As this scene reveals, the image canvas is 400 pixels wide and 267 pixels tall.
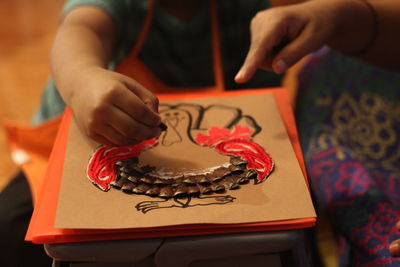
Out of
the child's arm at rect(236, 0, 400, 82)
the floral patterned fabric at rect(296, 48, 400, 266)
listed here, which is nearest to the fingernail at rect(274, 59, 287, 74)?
the child's arm at rect(236, 0, 400, 82)

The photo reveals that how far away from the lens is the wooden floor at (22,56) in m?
1.11

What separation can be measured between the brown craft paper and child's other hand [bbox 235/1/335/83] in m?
0.07

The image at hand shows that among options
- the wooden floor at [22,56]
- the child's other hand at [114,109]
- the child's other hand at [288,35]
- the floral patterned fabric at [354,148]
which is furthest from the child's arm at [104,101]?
the wooden floor at [22,56]

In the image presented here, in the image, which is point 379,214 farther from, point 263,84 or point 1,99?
point 1,99

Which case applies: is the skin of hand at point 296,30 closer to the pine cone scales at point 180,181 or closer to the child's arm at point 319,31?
the child's arm at point 319,31

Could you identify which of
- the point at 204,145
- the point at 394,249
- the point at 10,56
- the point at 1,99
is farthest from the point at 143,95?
the point at 10,56

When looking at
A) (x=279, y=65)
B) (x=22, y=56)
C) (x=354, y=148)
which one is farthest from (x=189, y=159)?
(x=22, y=56)

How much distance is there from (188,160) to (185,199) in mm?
55

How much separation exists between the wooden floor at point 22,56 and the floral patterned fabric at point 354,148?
63 centimetres

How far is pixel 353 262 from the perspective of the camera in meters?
0.53

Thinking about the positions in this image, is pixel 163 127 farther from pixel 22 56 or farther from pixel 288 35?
pixel 22 56

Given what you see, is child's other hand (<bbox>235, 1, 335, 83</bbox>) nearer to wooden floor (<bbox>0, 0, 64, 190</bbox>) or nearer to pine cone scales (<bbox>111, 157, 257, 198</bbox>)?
pine cone scales (<bbox>111, 157, 257, 198</bbox>)

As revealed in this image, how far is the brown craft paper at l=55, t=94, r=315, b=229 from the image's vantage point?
1.17 feet

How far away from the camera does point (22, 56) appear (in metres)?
1.32
